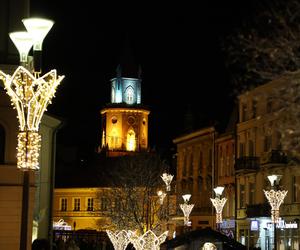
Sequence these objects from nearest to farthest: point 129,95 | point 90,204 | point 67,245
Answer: point 67,245
point 90,204
point 129,95

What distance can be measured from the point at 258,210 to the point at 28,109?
132ft

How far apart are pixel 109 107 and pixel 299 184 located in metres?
74.9

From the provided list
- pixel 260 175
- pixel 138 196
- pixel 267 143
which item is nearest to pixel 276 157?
pixel 267 143

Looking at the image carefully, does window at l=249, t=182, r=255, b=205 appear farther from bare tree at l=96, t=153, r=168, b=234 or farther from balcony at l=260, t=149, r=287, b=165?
bare tree at l=96, t=153, r=168, b=234

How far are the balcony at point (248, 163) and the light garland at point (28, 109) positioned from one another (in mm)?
41990

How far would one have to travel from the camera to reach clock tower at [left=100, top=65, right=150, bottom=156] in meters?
124

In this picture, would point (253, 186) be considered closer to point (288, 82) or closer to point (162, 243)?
point (162, 243)

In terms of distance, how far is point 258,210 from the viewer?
56031 millimetres

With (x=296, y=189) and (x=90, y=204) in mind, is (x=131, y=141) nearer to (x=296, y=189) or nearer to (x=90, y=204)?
(x=90, y=204)

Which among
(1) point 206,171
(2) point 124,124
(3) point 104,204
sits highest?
(2) point 124,124

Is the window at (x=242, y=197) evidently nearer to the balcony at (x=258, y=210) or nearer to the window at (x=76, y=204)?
the balcony at (x=258, y=210)

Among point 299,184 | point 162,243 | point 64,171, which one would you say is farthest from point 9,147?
point 64,171

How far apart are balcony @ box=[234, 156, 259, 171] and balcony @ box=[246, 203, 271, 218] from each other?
→ 3.02 meters

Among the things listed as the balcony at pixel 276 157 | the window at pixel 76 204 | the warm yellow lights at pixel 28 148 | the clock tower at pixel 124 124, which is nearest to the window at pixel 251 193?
the balcony at pixel 276 157
